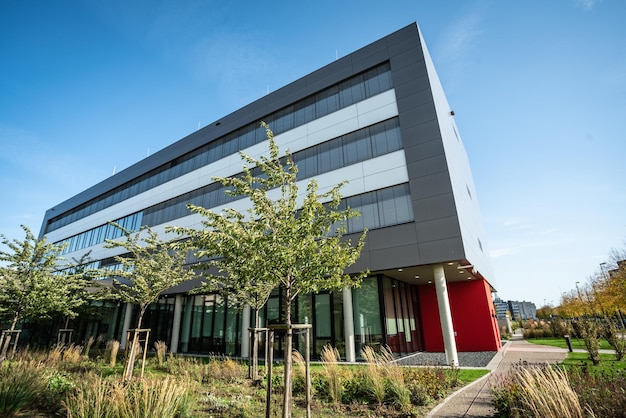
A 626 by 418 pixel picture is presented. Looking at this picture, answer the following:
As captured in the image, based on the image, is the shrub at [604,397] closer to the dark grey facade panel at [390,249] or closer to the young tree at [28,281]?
the dark grey facade panel at [390,249]

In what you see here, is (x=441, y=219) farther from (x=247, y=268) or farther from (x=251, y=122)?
(x=251, y=122)

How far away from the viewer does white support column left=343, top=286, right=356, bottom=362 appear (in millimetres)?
15776

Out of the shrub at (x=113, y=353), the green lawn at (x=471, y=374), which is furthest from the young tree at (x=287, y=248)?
the shrub at (x=113, y=353)

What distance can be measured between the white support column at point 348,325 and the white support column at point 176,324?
564 inches

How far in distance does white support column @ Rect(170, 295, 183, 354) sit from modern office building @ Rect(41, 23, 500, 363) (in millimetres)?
75

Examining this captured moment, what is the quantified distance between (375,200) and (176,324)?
17.9m

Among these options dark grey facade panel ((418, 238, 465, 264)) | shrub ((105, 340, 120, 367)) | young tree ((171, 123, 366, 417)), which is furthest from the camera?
shrub ((105, 340, 120, 367))

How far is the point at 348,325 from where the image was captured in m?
16.2

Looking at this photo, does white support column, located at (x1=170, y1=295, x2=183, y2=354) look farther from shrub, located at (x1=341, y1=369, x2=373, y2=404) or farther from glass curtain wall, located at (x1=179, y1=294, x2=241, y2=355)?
shrub, located at (x1=341, y1=369, x2=373, y2=404)

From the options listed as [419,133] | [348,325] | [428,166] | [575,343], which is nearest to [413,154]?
[428,166]

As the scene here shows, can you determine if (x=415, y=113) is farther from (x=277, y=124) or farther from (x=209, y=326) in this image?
(x=209, y=326)

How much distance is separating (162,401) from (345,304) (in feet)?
39.7

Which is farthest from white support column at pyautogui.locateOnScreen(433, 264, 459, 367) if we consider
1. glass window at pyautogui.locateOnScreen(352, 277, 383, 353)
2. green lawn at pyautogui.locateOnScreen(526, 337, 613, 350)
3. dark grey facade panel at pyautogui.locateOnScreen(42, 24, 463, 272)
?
green lawn at pyautogui.locateOnScreen(526, 337, 613, 350)

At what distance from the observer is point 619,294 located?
80.7ft
